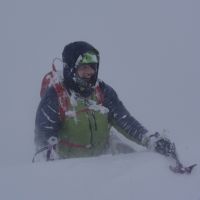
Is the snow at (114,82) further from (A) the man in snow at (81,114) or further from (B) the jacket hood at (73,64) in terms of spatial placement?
(B) the jacket hood at (73,64)

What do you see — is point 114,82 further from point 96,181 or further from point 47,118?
point 96,181

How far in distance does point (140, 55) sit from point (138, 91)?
1996 millimetres

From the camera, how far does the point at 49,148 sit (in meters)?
4.02

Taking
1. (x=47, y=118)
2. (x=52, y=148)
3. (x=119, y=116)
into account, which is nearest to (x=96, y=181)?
(x=52, y=148)

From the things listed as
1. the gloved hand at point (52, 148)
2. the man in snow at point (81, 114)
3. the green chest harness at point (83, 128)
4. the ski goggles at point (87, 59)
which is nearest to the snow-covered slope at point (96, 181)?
the gloved hand at point (52, 148)

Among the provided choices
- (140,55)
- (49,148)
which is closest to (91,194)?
(49,148)

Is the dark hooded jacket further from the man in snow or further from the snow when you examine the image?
the snow

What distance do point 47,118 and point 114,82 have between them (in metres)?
4.25

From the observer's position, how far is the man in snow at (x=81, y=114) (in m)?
4.25

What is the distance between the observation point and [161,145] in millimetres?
3768

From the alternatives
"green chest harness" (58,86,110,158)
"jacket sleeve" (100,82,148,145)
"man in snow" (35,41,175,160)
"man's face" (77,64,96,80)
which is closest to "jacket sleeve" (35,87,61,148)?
"man in snow" (35,41,175,160)

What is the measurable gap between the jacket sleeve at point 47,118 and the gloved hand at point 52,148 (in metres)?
0.08

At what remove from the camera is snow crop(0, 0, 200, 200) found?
2967 mm

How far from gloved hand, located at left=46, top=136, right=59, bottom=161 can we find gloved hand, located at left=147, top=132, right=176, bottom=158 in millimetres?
772
